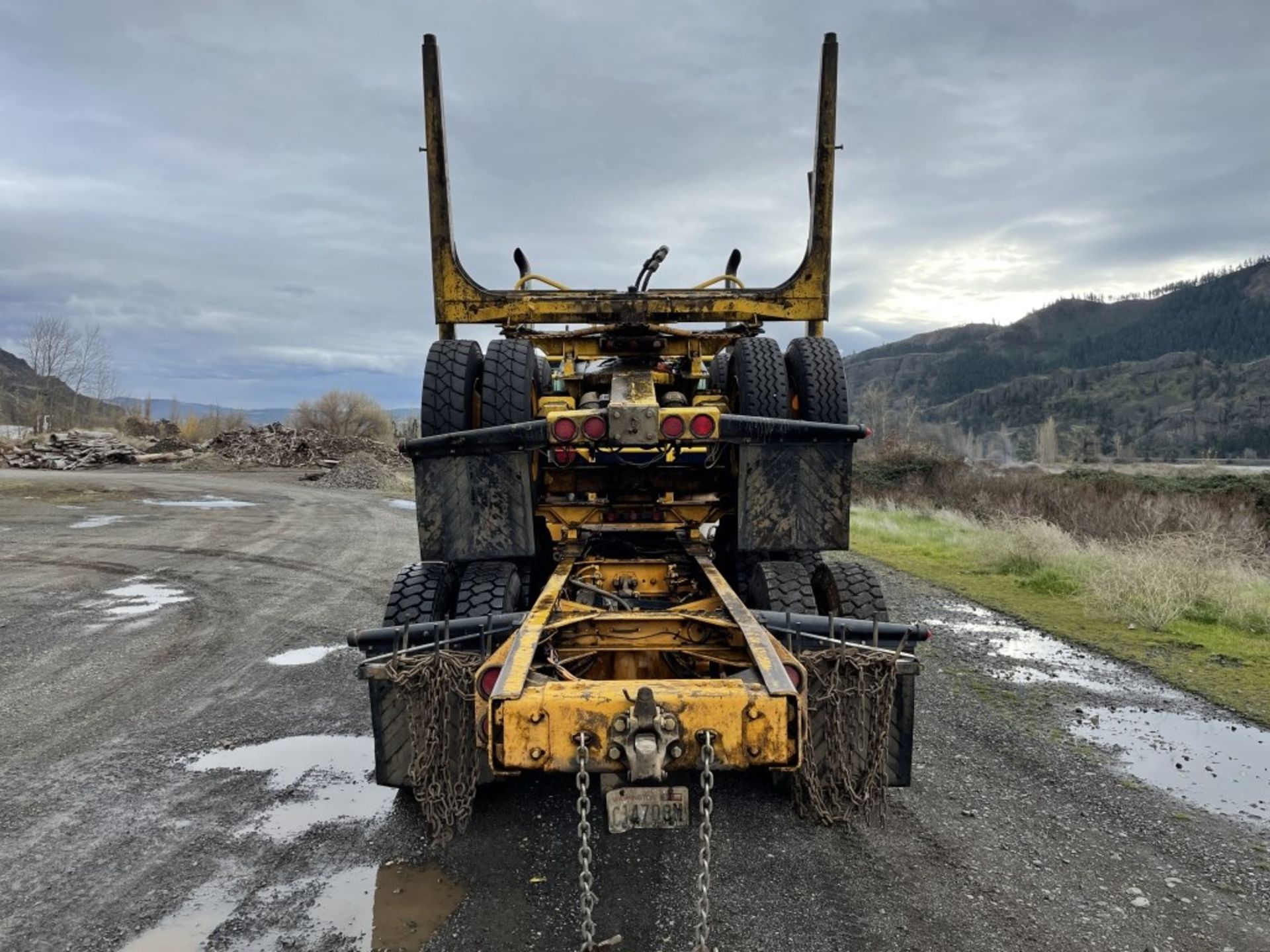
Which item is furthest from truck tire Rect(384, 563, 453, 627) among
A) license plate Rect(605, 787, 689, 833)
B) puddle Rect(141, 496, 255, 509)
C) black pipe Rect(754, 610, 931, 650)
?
puddle Rect(141, 496, 255, 509)

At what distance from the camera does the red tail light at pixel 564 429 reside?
422 centimetres

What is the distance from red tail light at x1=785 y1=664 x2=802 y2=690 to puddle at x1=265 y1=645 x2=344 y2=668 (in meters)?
4.78

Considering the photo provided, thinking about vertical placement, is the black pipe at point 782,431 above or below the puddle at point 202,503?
above

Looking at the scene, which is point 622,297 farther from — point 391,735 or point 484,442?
point 391,735

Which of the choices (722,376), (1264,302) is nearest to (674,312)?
(722,376)

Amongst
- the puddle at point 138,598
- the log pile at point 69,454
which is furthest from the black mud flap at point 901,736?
the log pile at point 69,454

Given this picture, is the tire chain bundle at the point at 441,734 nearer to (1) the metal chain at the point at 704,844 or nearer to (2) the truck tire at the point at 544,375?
(1) the metal chain at the point at 704,844

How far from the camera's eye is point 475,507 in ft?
15.4

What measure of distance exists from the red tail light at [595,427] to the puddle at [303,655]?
3.88 metres

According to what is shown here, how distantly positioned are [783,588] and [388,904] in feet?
7.97

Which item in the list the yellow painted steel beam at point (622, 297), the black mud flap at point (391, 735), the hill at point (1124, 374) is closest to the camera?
the black mud flap at point (391, 735)

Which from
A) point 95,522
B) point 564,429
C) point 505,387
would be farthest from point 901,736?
point 95,522

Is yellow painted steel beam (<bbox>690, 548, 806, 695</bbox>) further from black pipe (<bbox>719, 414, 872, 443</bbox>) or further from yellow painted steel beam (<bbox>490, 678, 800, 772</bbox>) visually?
black pipe (<bbox>719, 414, 872, 443</bbox>)

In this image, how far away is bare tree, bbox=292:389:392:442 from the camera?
45.0 metres
